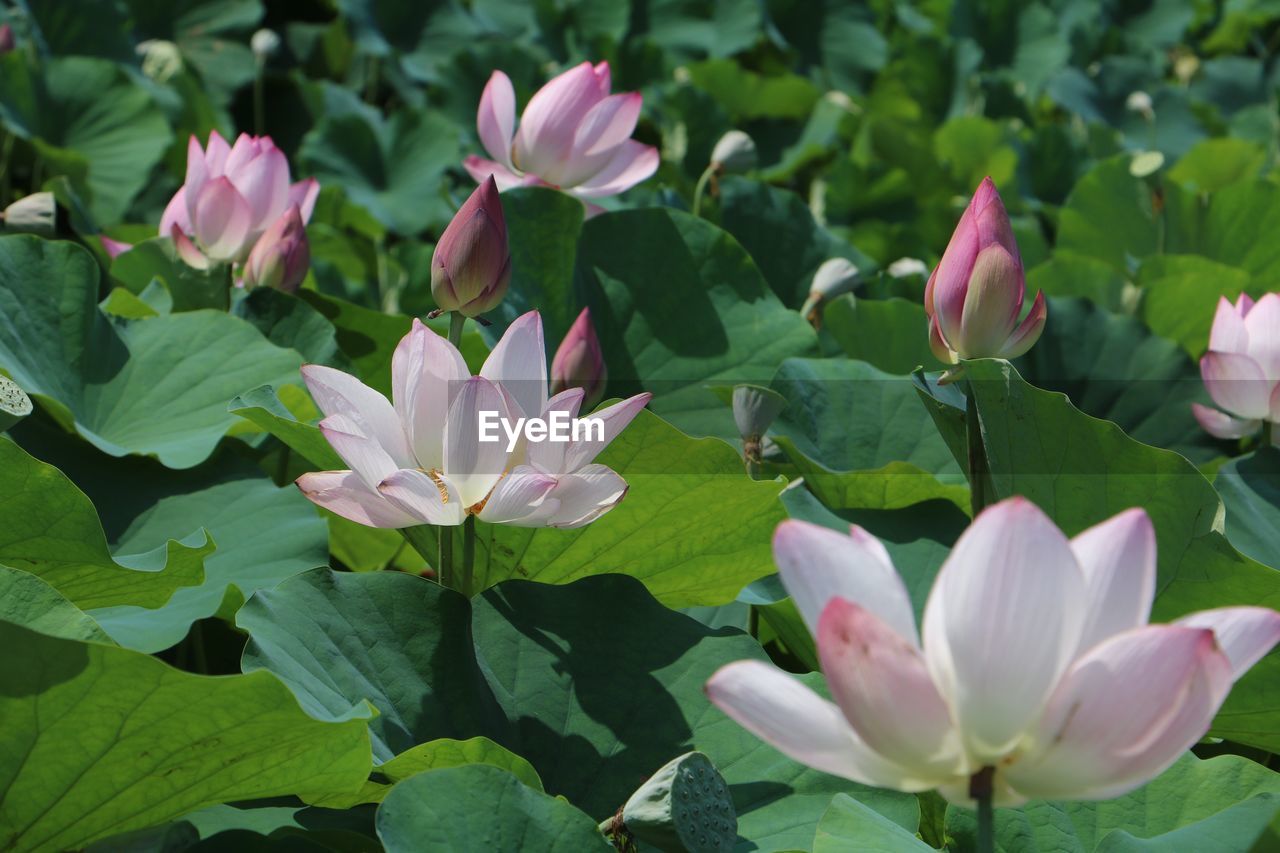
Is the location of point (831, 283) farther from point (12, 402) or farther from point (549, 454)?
point (12, 402)

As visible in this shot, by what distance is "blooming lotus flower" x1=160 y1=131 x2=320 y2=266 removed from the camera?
1.52 metres

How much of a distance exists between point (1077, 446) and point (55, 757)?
76 centimetres

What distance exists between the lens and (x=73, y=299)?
4.61 ft

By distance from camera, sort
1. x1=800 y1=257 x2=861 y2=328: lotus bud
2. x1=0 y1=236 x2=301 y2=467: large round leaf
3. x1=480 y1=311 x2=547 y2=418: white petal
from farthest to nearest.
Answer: x1=800 y1=257 x2=861 y2=328: lotus bud < x1=0 y1=236 x2=301 y2=467: large round leaf < x1=480 y1=311 x2=547 y2=418: white petal

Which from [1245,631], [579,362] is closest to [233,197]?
[579,362]

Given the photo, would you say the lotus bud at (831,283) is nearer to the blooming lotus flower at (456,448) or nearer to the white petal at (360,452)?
the blooming lotus flower at (456,448)

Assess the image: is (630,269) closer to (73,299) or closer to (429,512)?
(73,299)

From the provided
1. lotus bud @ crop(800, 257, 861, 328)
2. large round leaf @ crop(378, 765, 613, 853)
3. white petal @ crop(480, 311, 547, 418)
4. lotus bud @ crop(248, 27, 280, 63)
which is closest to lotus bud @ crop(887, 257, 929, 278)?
lotus bud @ crop(800, 257, 861, 328)

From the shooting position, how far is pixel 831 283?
167 cm

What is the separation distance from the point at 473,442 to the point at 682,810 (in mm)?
289

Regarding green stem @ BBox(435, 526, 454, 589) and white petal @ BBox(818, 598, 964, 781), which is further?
green stem @ BBox(435, 526, 454, 589)

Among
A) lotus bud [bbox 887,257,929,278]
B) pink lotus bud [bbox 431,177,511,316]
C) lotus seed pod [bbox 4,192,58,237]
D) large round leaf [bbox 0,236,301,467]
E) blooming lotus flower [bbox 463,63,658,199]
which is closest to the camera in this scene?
pink lotus bud [bbox 431,177,511,316]

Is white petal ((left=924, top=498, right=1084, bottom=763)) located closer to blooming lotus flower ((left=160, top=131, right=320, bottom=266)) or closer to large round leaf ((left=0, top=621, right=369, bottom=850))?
large round leaf ((left=0, top=621, right=369, bottom=850))

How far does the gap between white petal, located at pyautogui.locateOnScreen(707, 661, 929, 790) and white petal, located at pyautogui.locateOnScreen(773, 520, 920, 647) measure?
3 centimetres
